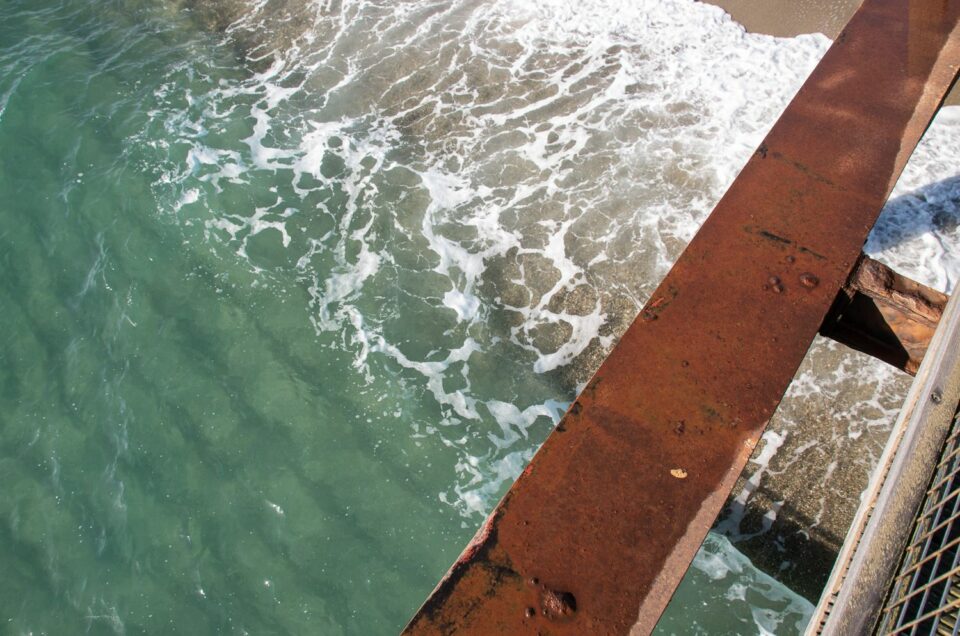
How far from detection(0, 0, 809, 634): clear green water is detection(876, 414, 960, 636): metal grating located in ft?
11.2

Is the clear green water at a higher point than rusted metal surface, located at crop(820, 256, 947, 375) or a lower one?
lower

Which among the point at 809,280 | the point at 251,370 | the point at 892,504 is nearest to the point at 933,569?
the point at 892,504

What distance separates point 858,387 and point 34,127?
459 inches

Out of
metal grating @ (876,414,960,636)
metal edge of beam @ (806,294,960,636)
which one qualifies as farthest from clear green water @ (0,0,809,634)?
metal grating @ (876,414,960,636)

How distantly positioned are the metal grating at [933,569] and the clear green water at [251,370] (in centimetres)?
343

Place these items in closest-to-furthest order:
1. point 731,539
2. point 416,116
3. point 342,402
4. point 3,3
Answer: point 731,539, point 342,402, point 416,116, point 3,3

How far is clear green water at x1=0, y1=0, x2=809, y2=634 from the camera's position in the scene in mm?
5777

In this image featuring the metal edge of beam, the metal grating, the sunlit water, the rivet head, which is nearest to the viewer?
the metal grating

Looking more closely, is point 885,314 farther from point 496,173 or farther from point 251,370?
point 251,370

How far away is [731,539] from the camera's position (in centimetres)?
554

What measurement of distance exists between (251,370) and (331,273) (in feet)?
4.96

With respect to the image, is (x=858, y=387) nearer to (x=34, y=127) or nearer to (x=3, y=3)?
(x=34, y=127)

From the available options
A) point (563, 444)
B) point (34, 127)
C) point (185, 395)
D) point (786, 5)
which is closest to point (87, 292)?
point (185, 395)

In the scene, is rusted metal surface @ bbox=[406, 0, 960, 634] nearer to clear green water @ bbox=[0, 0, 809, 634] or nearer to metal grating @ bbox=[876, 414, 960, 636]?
metal grating @ bbox=[876, 414, 960, 636]
